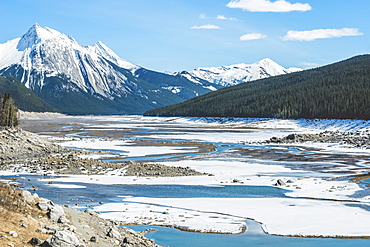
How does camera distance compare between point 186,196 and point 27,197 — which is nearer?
point 27,197

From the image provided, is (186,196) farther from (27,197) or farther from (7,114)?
(7,114)

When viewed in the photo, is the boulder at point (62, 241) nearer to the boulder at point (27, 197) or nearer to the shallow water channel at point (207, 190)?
the boulder at point (27, 197)

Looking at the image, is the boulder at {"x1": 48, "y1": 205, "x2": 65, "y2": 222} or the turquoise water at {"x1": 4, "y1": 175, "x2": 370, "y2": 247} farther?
the turquoise water at {"x1": 4, "y1": 175, "x2": 370, "y2": 247}

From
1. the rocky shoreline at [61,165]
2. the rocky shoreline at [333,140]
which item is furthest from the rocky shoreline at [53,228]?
the rocky shoreline at [333,140]


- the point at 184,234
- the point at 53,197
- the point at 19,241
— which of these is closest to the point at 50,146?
the point at 53,197

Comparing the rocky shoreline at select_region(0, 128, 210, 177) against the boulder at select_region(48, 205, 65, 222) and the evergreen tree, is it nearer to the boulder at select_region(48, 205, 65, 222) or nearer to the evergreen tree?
the evergreen tree

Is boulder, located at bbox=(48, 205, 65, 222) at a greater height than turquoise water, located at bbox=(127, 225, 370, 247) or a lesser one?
greater

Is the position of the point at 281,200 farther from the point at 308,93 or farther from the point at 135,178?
the point at 308,93

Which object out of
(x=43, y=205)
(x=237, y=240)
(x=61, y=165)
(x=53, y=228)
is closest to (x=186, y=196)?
(x=237, y=240)

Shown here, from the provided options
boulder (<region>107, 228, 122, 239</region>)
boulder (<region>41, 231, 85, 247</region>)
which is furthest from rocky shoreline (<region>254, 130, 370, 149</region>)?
boulder (<region>41, 231, 85, 247</region>)

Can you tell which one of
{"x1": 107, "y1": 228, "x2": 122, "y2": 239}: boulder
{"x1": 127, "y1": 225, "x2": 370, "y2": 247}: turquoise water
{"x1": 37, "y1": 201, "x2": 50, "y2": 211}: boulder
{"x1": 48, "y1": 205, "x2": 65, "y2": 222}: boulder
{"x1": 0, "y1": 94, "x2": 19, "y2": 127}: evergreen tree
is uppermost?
{"x1": 0, "y1": 94, "x2": 19, "y2": 127}: evergreen tree

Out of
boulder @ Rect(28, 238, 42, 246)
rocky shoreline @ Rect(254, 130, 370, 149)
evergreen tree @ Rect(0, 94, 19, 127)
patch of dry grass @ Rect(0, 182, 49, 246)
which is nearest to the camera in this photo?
boulder @ Rect(28, 238, 42, 246)

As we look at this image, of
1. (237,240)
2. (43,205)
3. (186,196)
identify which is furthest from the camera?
(186,196)

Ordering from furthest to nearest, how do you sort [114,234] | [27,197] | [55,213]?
[27,197] → [55,213] → [114,234]
